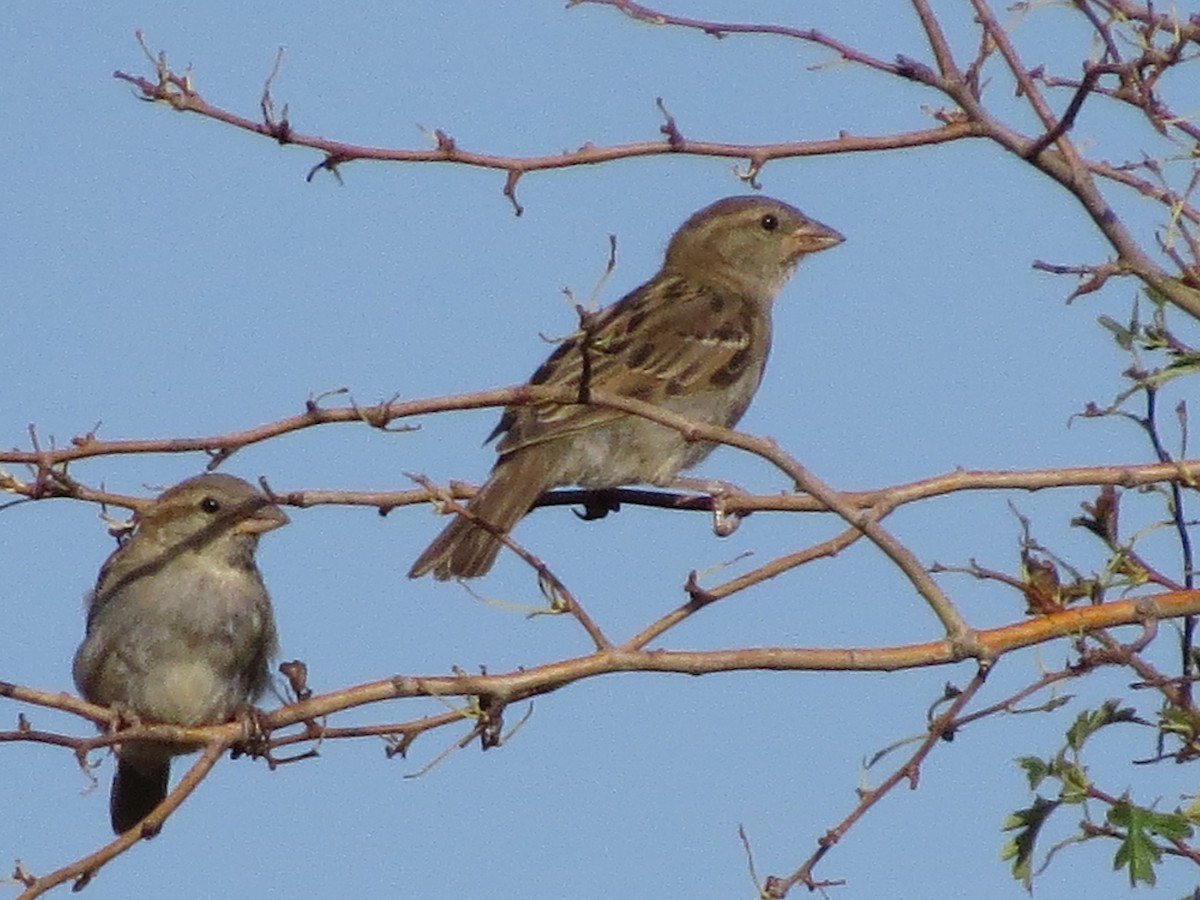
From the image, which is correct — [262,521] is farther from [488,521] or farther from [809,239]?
[809,239]

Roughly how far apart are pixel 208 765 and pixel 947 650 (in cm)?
137

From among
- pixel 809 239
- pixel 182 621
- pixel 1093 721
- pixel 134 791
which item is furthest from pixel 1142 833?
pixel 809 239

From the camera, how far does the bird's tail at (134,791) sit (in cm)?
666

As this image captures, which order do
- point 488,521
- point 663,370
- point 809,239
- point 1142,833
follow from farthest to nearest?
1. point 809,239
2. point 663,370
3. point 488,521
4. point 1142,833

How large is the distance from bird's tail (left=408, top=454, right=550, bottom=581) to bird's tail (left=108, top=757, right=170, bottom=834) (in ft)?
3.77

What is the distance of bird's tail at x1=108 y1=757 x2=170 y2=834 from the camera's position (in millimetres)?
6656

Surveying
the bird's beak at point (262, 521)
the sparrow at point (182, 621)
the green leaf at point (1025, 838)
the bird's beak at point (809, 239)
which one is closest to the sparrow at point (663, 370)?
the bird's beak at point (809, 239)

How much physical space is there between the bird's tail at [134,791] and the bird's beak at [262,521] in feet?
2.82

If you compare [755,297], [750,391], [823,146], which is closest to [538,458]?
[750,391]

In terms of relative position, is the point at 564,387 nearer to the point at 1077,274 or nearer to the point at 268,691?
the point at 1077,274

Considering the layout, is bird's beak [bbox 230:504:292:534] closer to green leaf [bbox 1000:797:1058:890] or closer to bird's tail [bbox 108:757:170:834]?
bird's tail [bbox 108:757:170:834]

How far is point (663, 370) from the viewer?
309 inches

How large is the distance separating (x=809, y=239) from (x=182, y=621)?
390 cm

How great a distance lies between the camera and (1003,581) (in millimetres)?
3770
